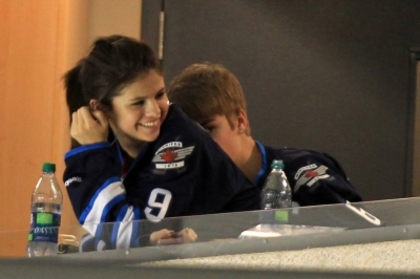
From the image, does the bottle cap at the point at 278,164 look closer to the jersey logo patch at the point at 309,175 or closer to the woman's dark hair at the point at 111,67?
the jersey logo patch at the point at 309,175

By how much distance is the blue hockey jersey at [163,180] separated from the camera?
1.51 meters

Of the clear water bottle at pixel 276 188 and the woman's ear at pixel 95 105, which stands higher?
the woman's ear at pixel 95 105

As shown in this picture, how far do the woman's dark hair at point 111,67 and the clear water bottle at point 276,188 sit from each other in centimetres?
36

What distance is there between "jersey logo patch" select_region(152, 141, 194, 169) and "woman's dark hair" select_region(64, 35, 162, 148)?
0.58 feet

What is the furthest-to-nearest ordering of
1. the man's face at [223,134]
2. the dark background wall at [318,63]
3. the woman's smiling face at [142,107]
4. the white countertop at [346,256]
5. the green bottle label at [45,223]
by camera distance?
the dark background wall at [318,63]
the man's face at [223,134]
the woman's smiling face at [142,107]
the green bottle label at [45,223]
the white countertop at [346,256]

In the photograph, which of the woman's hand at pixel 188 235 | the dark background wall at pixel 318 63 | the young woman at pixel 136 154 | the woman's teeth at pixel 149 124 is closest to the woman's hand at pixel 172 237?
the woman's hand at pixel 188 235

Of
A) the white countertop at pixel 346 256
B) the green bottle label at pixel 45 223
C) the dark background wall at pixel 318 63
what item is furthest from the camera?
the dark background wall at pixel 318 63

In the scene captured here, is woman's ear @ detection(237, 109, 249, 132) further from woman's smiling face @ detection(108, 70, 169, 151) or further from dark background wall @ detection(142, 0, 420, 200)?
dark background wall @ detection(142, 0, 420, 200)

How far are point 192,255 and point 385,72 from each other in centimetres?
243

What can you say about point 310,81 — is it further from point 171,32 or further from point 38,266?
point 38,266

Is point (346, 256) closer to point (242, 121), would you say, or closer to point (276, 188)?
point (276, 188)

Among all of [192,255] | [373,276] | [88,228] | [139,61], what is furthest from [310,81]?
[373,276]

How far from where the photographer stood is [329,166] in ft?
5.93

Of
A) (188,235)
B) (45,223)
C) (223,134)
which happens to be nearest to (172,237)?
(188,235)
